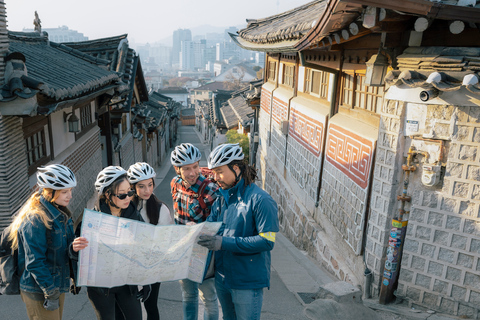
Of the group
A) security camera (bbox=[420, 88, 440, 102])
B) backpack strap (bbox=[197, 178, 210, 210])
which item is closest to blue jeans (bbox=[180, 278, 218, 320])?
backpack strap (bbox=[197, 178, 210, 210])

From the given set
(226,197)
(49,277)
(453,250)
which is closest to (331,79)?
(453,250)

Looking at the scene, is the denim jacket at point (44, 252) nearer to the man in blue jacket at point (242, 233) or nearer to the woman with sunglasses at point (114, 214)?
the woman with sunglasses at point (114, 214)

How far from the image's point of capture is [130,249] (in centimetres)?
408

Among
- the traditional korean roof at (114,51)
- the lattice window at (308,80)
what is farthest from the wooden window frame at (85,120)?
the lattice window at (308,80)

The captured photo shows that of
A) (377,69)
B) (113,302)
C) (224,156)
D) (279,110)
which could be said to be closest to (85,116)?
(279,110)

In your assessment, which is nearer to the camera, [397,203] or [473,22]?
[473,22]

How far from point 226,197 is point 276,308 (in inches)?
Answer: 115

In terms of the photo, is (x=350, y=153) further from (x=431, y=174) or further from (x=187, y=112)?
(x=187, y=112)

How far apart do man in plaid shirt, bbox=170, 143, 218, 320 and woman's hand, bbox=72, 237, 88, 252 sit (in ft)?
4.12

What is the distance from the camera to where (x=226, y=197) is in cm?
408

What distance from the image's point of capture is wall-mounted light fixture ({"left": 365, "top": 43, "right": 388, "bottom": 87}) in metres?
5.70

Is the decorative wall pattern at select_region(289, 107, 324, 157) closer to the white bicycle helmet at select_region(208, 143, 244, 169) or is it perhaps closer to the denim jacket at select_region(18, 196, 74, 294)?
the white bicycle helmet at select_region(208, 143, 244, 169)

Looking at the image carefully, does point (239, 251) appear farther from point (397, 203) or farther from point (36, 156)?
Result: point (36, 156)

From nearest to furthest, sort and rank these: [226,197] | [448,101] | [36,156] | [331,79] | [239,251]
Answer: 1. [239,251]
2. [226,197]
3. [448,101]
4. [36,156]
5. [331,79]
